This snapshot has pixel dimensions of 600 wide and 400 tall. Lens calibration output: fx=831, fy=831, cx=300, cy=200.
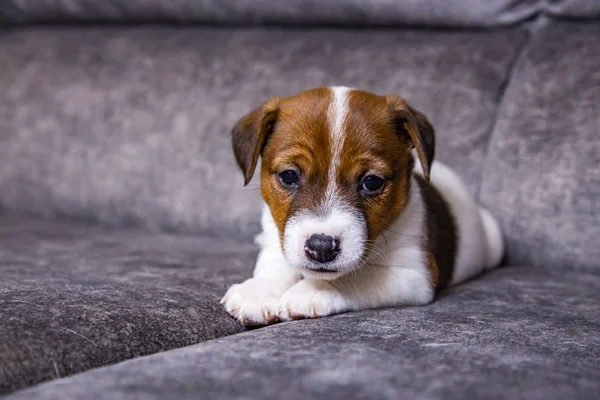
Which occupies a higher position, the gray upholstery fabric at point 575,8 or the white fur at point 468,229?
the gray upholstery fabric at point 575,8

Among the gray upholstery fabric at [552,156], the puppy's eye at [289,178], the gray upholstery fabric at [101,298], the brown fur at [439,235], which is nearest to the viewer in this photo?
the gray upholstery fabric at [101,298]

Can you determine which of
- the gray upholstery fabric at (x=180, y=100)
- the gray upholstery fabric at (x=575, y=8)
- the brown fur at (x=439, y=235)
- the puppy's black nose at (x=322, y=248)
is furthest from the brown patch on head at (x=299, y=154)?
the gray upholstery fabric at (x=575, y=8)

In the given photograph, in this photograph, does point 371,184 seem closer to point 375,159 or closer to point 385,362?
point 375,159

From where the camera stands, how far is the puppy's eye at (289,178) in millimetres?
2928

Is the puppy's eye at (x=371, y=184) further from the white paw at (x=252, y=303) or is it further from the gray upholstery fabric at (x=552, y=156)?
the gray upholstery fabric at (x=552, y=156)

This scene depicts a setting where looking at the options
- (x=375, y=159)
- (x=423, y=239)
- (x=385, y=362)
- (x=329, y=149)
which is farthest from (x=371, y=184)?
(x=385, y=362)

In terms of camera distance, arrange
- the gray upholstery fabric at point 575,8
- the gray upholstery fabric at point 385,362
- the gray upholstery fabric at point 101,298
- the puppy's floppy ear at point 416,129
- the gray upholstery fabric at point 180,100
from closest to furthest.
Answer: the gray upholstery fabric at point 385,362, the gray upholstery fabric at point 101,298, the puppy's floppy ear at point 416,129, the gray upholstery fabric at point 575,8, the gray upholstery fabric at point 180,100

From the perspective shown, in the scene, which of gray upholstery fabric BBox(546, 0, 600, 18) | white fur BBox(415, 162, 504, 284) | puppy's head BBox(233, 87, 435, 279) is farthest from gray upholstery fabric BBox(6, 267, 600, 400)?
gray upholstery fabric BBox(546, 0, 600, 18)

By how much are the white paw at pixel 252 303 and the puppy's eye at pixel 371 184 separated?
1.59ft

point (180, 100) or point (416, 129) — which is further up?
point (180, 100)

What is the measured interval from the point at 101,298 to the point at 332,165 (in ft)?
2.92

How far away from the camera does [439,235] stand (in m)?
3.41

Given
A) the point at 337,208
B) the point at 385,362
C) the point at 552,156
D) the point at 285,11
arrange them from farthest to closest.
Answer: the point at 285,11
the point at 552,156
the point at 337,208
the point at 385,362

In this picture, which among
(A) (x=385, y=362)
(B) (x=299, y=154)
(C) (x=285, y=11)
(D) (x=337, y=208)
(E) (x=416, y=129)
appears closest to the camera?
(A) (x=385, y=362)
